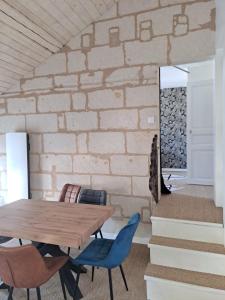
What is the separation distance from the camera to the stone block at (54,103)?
3975 millimetres

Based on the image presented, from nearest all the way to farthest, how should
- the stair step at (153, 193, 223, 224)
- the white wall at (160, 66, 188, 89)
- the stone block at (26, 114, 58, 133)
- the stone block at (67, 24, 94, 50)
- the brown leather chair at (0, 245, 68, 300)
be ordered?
1. the brown leather chair at (0, 245, 68, 300)
2. the stair step at (153, 193, 223, 224)
3. the stone block at (67, 24, 94, 50)
4. the stone block at (26, 114, 58, 133)
5. the white wall at (160, 66, 188, 89)

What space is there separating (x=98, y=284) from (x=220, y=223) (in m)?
1.47

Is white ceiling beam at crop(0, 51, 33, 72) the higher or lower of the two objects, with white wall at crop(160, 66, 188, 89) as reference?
lower

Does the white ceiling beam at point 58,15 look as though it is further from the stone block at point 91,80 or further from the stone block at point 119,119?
the stone block at point 119,119

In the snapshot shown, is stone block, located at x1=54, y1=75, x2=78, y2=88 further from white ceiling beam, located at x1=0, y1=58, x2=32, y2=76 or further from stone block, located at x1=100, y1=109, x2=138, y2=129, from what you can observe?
stone block, located at x1=100, y1=109, x2=138, y2=129

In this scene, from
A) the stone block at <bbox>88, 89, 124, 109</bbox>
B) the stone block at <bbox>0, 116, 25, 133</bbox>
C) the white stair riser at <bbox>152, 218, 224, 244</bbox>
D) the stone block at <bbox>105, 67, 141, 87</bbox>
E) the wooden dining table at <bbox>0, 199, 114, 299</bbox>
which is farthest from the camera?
the stone block at <bbox>0, 116, 25, 133</bbox>

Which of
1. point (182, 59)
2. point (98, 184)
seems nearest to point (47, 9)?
point (182, 59)

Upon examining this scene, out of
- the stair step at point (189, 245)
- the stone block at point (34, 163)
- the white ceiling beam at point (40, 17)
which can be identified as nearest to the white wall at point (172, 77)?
the white ceiling beam at point (40, 17)

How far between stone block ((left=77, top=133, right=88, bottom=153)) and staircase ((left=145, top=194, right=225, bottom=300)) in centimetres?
154

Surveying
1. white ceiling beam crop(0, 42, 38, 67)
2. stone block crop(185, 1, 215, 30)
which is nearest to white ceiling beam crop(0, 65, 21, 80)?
white ceiling beam crop(0, 42, 38, 67)

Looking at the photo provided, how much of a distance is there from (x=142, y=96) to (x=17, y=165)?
2.45 metres

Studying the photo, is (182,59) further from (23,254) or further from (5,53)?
(23,254)

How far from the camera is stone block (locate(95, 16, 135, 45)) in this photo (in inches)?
138

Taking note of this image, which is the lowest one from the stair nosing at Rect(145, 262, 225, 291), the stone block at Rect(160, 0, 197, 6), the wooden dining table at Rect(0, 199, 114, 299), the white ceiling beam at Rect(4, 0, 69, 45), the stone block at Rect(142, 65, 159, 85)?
the stair nosing at Rect(145, 262, 225, 291)
